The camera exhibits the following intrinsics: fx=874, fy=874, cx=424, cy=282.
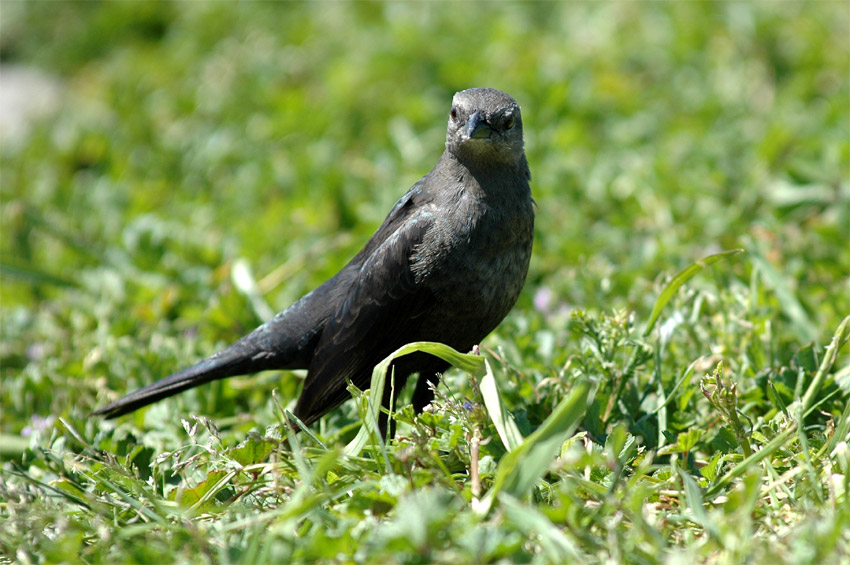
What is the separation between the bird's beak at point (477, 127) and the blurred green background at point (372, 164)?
946 mm

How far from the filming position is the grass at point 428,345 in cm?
240

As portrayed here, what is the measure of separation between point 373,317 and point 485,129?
0.81 m

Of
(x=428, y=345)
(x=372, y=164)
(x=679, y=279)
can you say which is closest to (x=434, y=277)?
(x=428, y=345)

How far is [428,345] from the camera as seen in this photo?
9.03 ft

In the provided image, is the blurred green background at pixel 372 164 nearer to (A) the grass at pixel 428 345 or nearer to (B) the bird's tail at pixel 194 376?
(A) the grass at pixel 428 345

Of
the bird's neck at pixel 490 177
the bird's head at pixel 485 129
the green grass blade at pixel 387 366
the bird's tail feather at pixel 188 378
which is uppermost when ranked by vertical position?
the bird's head at pixel 485 129

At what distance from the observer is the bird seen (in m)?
3.15

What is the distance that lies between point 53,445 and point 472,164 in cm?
191

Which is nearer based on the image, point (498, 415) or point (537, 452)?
point (537, 452)

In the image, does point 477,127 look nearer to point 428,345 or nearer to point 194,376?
point 428,345

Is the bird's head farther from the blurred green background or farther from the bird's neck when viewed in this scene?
the blurred green background

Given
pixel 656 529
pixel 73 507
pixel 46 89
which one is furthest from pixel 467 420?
pixel 46 89

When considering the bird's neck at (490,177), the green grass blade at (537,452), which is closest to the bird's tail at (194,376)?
the bird's neck at (490,177)

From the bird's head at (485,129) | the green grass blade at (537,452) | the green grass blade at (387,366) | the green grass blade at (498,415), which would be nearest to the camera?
the green grass blade at (537,452)
